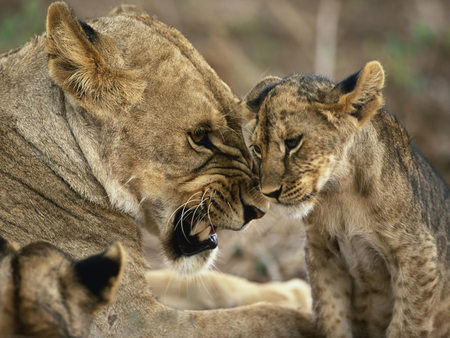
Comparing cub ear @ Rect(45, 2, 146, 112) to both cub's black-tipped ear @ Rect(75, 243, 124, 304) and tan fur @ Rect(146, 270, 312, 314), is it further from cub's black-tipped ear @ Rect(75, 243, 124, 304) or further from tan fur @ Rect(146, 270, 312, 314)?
tan fur @ Rect(146, 270, 312, 314)

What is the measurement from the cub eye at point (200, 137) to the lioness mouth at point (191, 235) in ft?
1.12

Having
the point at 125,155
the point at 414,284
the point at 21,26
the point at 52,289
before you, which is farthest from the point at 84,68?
the point at 21,26

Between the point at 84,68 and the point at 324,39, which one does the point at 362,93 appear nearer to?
the point at 84,68

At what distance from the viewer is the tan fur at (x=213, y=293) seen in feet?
16.9

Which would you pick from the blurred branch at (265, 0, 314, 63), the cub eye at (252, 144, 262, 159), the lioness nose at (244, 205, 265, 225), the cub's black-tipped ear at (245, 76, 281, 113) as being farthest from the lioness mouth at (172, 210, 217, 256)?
the blurred branch at (265, 0, 314, 63)

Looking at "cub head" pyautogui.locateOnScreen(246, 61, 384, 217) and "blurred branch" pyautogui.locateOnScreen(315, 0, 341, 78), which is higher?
"blurred branch" pyautogui.locateOnScreen(315, 0, 341, 78)

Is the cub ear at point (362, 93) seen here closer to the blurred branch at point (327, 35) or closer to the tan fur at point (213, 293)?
the tan fur at point (213, 293)

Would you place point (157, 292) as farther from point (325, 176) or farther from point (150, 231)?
point (325, 176)

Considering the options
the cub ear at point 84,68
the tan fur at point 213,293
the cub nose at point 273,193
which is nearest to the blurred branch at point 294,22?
the tan fur at point 213,293

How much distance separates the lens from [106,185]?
12.8 feet

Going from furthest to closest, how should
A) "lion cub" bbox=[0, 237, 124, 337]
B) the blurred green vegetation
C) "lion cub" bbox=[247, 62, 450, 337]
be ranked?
the blurred green vegetation, "lion cub" bbox=[247, 62, 450, 337], "lion cub" bbox=[0, 237, 124, 337]

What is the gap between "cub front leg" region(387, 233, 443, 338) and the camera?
3930mm

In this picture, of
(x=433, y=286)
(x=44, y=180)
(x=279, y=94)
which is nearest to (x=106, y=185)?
(x=44, y=180)

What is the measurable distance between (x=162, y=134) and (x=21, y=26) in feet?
20.8
